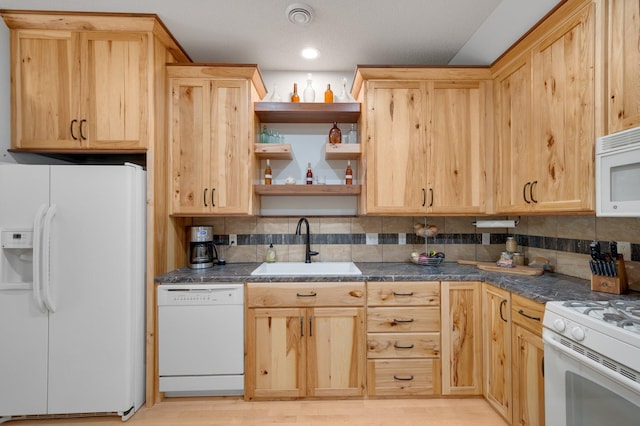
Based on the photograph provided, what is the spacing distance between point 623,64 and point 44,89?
10.8ft

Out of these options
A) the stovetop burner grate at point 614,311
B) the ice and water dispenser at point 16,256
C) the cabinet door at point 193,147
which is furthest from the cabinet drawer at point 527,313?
the ice and water dispenser at point 16,256

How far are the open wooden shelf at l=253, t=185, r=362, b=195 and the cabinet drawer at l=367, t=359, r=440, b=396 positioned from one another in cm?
128

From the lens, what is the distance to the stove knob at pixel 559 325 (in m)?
1.23

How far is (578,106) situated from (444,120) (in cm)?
87

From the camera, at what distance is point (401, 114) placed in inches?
91.6

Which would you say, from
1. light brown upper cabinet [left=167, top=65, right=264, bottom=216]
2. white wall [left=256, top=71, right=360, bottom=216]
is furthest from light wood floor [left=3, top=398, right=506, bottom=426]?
white wall [left=256, top=71, right=360, bottom=216]

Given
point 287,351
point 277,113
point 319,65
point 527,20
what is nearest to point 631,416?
point 287,351

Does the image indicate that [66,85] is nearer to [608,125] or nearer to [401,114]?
[401,114]

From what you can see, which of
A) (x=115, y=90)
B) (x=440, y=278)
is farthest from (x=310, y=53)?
(x=440, y=278)

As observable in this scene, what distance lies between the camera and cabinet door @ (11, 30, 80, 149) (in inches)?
79.0

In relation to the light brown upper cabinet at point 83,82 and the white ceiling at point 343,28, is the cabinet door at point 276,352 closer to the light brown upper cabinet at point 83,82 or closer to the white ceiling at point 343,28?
the light brown upper cabinet at point 83,82

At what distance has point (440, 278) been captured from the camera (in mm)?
2078

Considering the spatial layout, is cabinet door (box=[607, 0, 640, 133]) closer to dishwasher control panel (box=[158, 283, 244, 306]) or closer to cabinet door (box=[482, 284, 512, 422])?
cabinet door (box=[482, 284, 512, 422])

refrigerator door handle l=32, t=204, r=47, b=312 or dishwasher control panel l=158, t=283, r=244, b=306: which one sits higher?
refrigerator door handle l=32, t=204, r=47, b=312
